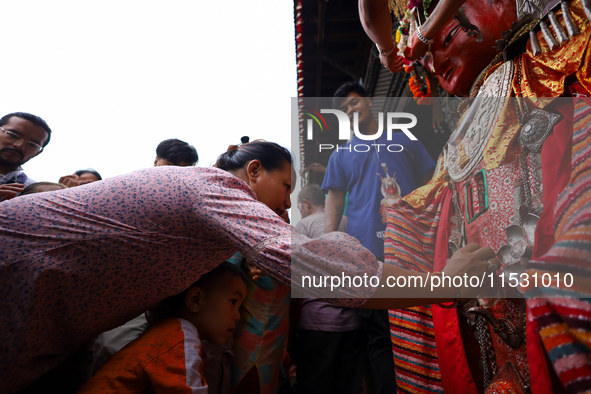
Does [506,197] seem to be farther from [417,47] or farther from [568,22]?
[417,47]

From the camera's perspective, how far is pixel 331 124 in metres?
1.17

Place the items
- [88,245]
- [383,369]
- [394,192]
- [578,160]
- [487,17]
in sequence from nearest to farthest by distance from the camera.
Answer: [578,160]
[88,245]
[487,17]
[394,192]
[383,369]

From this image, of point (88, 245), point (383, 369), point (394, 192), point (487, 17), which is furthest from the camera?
point (383, 369)

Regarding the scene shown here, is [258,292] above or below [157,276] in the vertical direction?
below

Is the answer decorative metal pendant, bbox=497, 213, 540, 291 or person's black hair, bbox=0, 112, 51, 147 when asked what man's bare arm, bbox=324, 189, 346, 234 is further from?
person's black hair, bbox=0, 112, 51, 147

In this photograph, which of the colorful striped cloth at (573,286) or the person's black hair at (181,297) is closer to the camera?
the colorful striped cloth at (573,286)

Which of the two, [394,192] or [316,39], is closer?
[394,192]

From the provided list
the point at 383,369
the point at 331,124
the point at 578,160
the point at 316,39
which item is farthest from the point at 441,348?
the point at 316,39

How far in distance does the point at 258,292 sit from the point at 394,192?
0.65 meters

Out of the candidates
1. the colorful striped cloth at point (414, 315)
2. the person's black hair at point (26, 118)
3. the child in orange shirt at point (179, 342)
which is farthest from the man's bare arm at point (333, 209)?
the person's black hair at point (26, 118)

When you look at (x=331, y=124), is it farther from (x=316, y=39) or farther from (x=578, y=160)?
(x=316, y=39)

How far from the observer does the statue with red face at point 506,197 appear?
61 centimetres

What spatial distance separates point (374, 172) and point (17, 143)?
1792 mm

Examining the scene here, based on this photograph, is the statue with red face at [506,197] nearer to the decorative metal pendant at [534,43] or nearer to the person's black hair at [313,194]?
the decorative metal pendant at [534,43]
